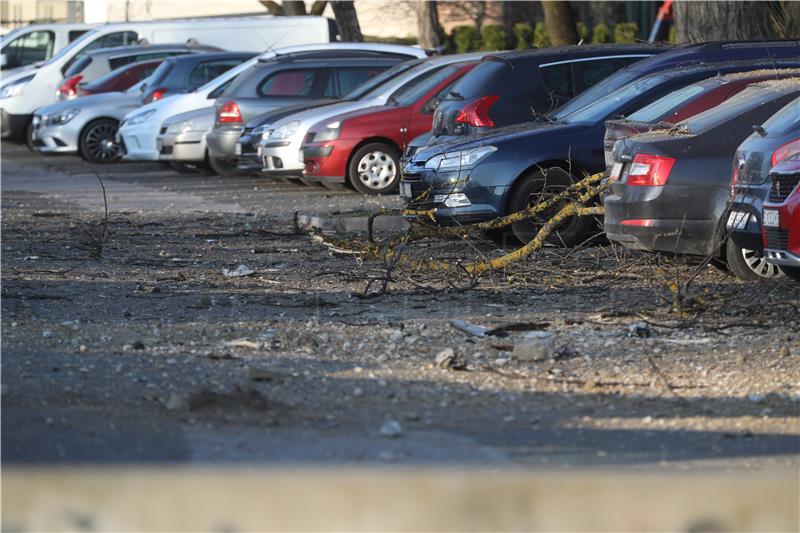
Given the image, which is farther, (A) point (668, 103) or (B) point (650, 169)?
(A) point (668, 103)

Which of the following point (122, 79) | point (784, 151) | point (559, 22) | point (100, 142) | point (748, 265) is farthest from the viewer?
point (122, 79)

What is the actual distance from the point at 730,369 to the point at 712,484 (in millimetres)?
3989

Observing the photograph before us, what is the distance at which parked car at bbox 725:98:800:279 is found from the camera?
775 cm

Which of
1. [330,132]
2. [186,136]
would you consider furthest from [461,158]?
[186,136]

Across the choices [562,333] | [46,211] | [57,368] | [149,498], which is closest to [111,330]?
[57,368]

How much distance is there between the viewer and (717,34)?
16.6 metres

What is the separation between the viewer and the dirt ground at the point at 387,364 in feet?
16.9

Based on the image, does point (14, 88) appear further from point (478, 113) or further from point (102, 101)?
point (478, 113)

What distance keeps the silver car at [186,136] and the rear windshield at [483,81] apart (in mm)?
7315

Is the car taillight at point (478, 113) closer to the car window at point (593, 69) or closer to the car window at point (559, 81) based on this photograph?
the car window at point (559, 81)

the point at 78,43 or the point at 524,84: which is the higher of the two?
the point at 524,84

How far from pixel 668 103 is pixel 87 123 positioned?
14587 millimetres

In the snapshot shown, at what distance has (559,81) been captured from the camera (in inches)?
489

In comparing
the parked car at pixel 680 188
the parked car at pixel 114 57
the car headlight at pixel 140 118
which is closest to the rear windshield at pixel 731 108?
the parked car at pixel 680 188
